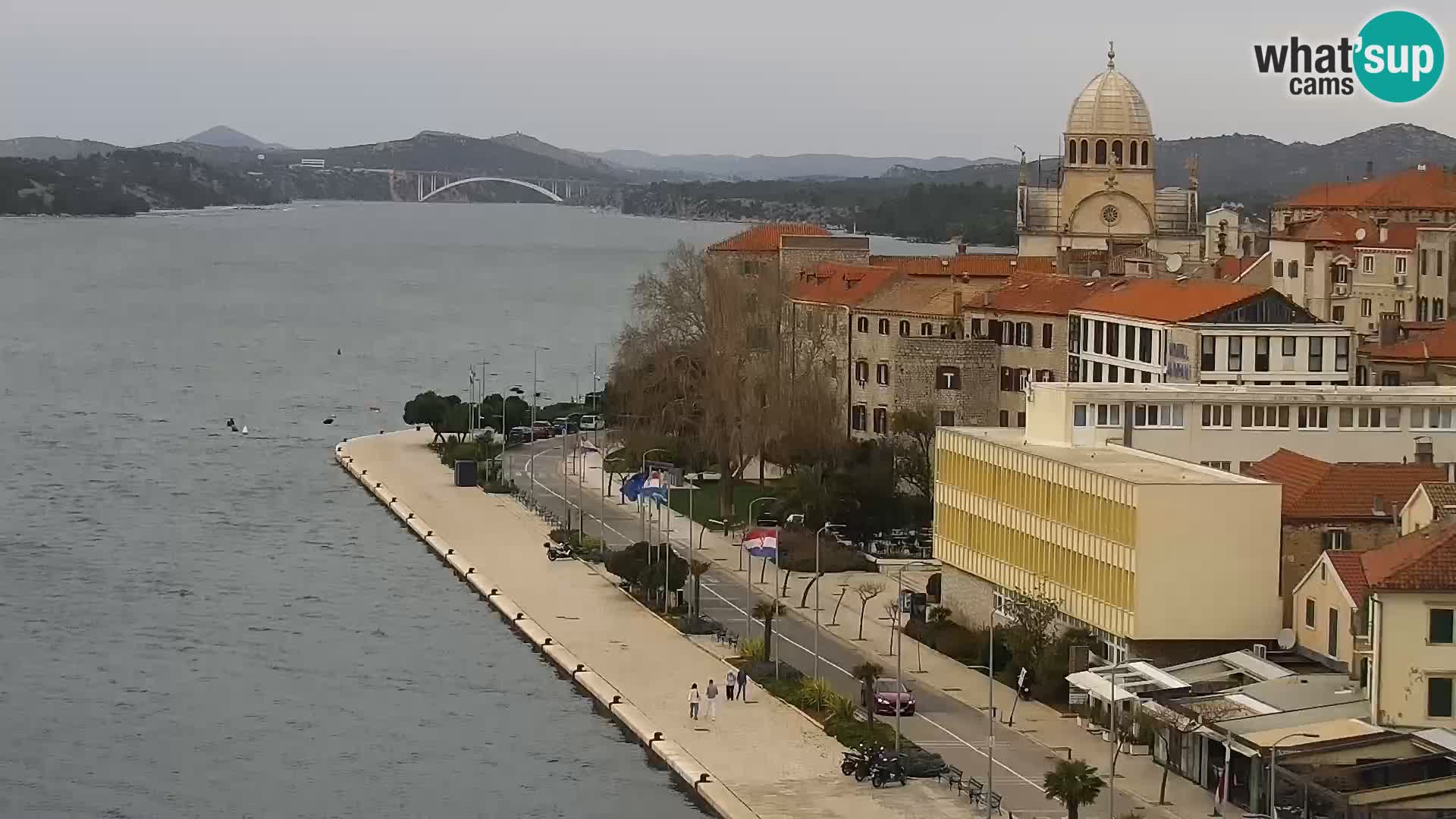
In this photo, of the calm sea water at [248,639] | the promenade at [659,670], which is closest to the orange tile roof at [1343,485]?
the promenade at [659,670]

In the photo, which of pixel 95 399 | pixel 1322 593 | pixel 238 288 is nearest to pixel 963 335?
pixel 1322 593

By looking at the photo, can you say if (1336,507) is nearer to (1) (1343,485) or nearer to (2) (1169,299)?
(1) (1343,485)

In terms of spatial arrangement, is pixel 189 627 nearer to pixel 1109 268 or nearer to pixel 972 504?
pixel 972 504

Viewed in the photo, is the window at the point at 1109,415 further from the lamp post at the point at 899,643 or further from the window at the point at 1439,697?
the window at the point at 1439,697

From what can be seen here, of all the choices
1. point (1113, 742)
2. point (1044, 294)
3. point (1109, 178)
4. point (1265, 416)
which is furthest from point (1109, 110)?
point (1113, 742)

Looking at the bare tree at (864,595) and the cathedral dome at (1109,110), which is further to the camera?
the cathedral dome at (1109,110)

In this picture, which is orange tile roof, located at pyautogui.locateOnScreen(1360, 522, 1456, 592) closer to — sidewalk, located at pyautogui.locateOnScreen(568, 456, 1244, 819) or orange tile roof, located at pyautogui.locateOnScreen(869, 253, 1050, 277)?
sidewalk, located at pyautogui.locateOnScreen(568, 456, 1244, 819)
